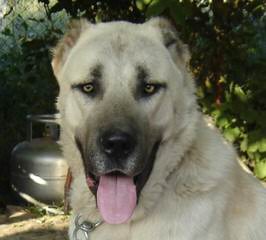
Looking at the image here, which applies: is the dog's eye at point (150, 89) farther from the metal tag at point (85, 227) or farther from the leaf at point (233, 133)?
the leaf at point (233, 133)

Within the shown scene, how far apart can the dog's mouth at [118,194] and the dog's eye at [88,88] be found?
399 mm

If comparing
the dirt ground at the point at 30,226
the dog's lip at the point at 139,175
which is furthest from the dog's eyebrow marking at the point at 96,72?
the dirt ground at the point at 30,226

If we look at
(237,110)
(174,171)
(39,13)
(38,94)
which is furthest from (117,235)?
(39,13)

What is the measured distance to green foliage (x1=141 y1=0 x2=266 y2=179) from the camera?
5.66 metres

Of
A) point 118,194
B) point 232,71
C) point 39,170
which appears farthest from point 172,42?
point 39,170

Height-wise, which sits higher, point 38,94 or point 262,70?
point 262,70

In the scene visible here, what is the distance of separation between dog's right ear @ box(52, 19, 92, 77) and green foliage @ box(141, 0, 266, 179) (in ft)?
7.73

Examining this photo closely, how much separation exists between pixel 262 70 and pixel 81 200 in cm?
311

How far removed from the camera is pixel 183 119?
120 inches

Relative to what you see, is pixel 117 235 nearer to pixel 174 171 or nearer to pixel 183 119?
pixel 174 171

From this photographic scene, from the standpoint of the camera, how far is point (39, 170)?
5.95 m

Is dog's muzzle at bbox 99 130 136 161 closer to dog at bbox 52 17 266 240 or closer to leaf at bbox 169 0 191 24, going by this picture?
dog at bbox 52 17 266 240

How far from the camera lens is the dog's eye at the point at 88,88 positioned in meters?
2.94

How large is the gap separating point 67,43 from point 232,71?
313cm
